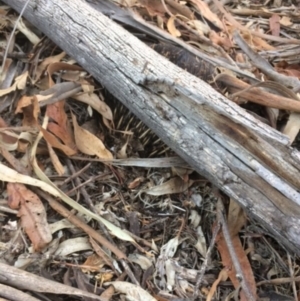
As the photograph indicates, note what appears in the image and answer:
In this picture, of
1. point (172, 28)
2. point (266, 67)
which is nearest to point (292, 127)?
point (266, 67)

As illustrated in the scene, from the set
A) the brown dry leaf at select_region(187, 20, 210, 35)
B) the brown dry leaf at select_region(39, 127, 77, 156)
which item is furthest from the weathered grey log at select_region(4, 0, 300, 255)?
the brown dry leaf at select_region(187, 20, 210, 35)

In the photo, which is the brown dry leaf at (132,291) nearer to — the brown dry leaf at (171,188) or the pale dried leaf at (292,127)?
the brown dry leaf at (171,188)

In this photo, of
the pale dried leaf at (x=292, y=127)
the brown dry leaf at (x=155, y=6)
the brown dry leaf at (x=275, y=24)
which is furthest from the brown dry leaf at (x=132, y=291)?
the brown dry leaf at (x=275, y=24)

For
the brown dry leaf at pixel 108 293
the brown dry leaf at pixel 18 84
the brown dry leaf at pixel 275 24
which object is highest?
the brown dry leaf at pixel 275 24

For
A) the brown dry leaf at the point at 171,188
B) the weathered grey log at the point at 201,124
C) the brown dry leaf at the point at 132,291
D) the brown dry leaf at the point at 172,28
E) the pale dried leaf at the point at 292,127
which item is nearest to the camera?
the weathered grey log at the point at 201,124

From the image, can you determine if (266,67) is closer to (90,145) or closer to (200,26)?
(200,26)

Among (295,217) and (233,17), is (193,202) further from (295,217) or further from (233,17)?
(233,17)

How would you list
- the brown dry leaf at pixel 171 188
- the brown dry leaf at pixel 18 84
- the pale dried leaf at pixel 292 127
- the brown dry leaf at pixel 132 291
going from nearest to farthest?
1. the brown dry leaf at pixel 132 291
2. the pale dried leaf at pixel 292 127
3. the brown dry leaf at pixel 171 188
4. the brown dry leaf at pixel 18 84
